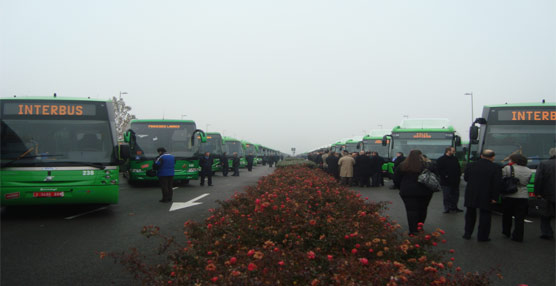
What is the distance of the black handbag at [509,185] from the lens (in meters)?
8.21

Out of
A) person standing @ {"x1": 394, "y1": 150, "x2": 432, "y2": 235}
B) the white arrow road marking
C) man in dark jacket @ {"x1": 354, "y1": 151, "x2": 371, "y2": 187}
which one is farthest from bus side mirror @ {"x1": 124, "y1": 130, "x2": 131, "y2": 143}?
person standing @ {"x1": 394, "y1": 150, "x2": 432, "y2": 235}

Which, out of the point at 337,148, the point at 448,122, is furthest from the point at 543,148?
the point at 337,148

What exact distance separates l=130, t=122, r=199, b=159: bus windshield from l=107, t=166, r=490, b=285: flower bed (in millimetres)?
13413

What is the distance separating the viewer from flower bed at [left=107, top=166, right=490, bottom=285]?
310cm

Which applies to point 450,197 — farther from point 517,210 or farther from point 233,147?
point 233,147

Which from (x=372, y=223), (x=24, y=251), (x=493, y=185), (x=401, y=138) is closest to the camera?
(x=372, y=223)

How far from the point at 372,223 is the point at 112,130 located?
26.3 ft

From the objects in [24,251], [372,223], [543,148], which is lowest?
[24,251]

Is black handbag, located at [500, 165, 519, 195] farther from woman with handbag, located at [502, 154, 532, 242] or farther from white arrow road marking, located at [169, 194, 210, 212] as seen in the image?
white arrow road marking, located at [169, 194, 210, 212]

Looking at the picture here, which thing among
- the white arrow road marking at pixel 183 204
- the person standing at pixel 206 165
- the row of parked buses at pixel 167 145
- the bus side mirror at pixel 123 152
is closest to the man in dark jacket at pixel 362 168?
the person standing at pixel 206 165

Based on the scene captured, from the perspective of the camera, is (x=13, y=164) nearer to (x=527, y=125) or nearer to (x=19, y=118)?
(x=19, y=118)

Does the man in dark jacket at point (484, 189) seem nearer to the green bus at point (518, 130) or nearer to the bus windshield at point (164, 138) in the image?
the green bus at point (518, 130)

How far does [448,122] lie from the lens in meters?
22.2

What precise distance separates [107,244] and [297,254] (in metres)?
4.93
